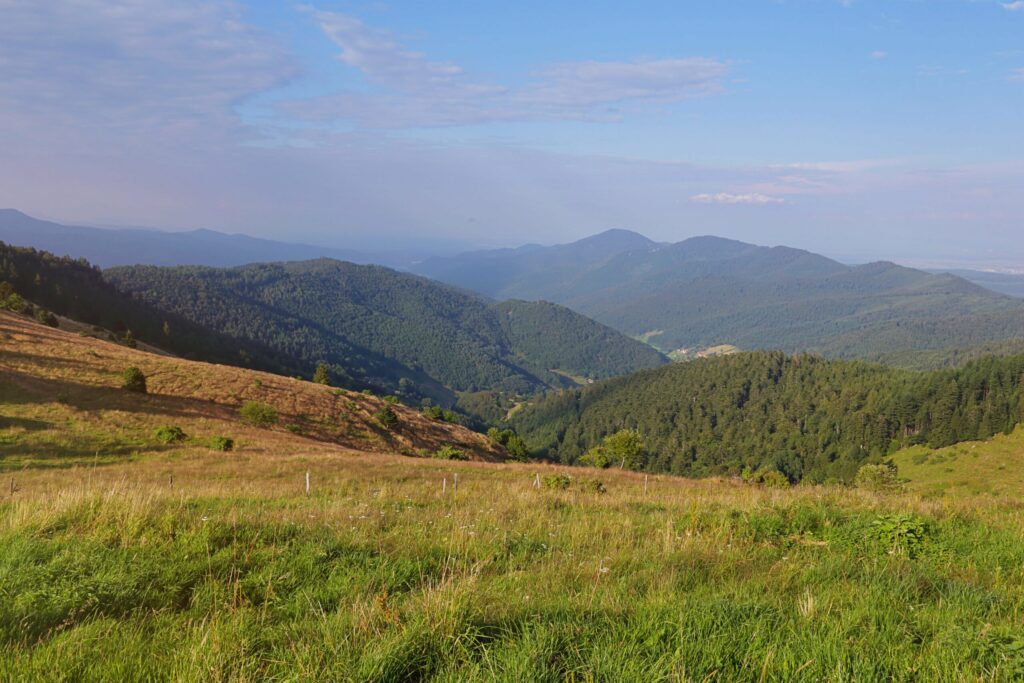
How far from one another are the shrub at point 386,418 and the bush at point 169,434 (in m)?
17.4

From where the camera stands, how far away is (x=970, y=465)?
239 ft

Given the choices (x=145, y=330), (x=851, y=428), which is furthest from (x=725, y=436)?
(x=145, y=330)

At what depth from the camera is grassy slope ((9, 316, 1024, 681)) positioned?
8.96 feet

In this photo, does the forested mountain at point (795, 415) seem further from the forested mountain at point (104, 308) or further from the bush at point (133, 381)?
the forested mountain at point (104, 308)

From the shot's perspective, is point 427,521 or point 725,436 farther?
point 725,436

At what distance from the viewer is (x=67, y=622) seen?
3062mm

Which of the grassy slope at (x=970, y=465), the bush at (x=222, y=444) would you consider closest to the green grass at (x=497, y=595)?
the bush at (x=222, y=444)

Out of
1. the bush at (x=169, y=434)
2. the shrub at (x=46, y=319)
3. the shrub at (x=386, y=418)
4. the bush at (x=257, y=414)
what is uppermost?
the shrub at (x=46, y=319)

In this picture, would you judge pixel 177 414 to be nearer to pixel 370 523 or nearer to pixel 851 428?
pixel 370 523

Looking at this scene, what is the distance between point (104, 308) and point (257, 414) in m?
131

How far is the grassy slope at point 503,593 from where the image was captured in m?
2.73

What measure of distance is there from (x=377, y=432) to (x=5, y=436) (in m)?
22.2

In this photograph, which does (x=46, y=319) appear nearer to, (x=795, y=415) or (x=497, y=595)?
(x=497, y=595)

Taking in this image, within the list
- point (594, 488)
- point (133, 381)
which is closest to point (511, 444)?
point (133, 381)
